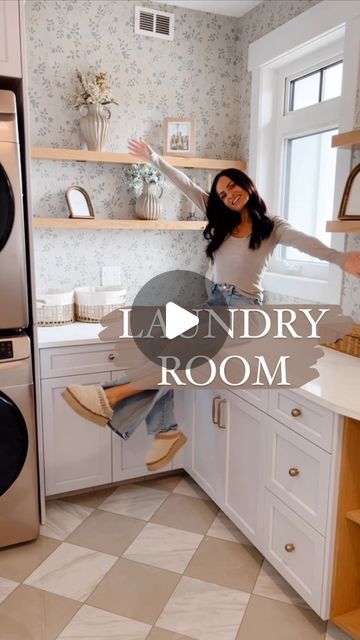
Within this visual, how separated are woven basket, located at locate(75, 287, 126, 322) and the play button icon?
29 centimetres

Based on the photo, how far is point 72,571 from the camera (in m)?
2.04

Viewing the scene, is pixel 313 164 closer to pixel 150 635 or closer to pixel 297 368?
pixel 297 368

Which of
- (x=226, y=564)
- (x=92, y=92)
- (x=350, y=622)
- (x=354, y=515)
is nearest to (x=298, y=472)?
(x=354, y=515)

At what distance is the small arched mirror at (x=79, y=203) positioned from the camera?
2713mm

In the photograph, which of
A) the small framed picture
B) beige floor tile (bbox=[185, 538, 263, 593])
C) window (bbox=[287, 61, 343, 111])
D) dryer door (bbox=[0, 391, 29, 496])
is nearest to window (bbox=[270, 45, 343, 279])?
window (bbox=[287, 61, 343, 111])

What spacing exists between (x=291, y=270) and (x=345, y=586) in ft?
5.41

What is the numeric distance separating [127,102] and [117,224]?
0.71 metres

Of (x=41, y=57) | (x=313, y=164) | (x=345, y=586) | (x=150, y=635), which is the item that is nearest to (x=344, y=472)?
(x=345, y=586)

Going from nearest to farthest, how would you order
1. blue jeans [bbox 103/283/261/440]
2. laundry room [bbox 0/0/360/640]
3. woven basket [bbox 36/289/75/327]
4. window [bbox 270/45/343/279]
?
laundry room [bbox 0/0/360/640] < blue jeans [bbox 103/283/261/440] < window [bbox 270/45/343/279] < woven basket [bbox 36/289/75/327]

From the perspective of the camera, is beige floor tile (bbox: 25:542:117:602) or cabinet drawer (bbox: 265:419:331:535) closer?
cabinet drawer (bbox: 265:419:331:535)

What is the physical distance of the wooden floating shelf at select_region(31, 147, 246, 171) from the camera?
2.58 m

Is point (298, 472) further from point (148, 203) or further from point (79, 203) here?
point (79, 203)

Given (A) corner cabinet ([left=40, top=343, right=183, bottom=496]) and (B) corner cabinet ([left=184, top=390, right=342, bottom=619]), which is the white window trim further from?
(A) corner cabinet ([left=40, top=343, right=183, bottom=496])

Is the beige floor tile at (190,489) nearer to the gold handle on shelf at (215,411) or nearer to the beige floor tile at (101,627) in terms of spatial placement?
the gold handle on shelf at (215,411)
